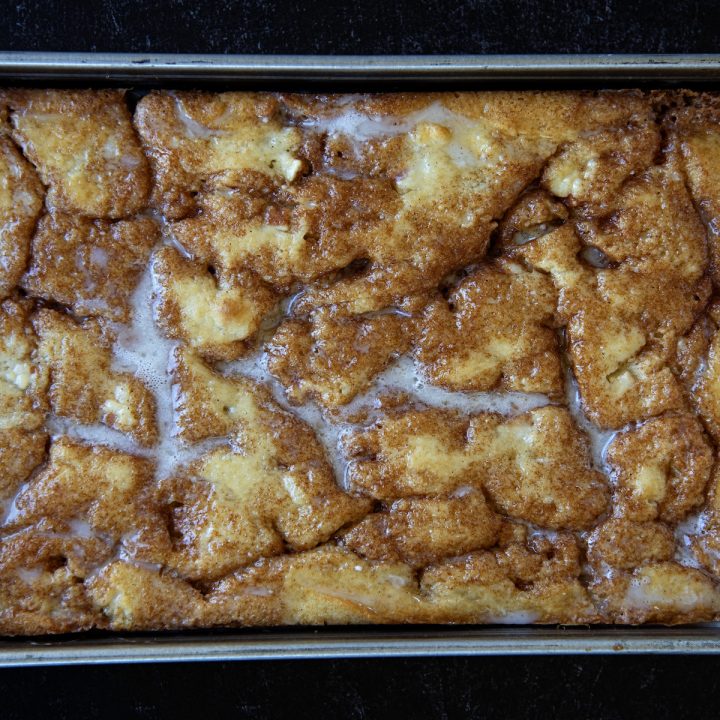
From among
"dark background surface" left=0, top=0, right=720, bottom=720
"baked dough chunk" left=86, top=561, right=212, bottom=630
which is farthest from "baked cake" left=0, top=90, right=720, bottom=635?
"dark background surface" left=0, top=0, right=720, bottom=720

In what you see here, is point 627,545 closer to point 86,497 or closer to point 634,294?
point 634,294

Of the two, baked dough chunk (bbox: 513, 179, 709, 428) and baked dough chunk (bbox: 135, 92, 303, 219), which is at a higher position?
baked dough chunk (bbox: 135, 92, 303, 219)

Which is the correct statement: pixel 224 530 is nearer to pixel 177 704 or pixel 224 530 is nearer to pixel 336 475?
pixel 336 475

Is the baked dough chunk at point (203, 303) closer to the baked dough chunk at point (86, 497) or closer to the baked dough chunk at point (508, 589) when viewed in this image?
the baked dough chunk at point (86, 497)

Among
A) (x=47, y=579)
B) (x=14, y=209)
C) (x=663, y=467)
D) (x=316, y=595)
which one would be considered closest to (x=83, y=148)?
(x=14, y=209)

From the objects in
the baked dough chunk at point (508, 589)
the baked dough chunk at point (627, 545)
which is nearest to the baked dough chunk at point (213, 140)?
the baked dough chunk at point (508, 589)

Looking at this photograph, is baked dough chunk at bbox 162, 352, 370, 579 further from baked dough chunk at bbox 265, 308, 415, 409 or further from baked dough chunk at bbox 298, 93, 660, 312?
baked dough chunk at bbox 298, 93, 660, 312

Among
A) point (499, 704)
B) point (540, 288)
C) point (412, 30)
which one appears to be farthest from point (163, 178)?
point (499, 704)
